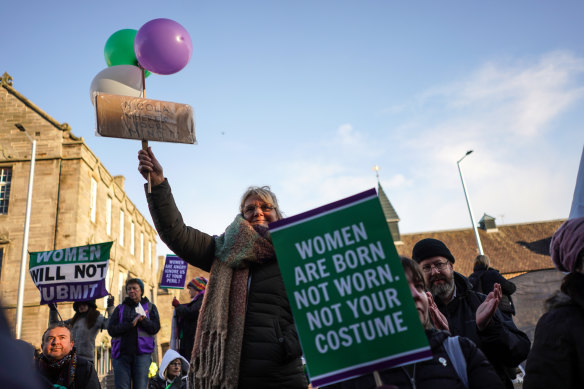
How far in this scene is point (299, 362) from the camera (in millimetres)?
2975

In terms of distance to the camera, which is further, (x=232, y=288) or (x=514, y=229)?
(x=514, y=229)

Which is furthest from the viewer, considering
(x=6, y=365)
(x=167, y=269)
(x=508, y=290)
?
(x=167, y=269)

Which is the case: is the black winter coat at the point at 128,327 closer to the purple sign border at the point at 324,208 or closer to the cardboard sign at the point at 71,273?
the cardboard sign at the point at 71,273

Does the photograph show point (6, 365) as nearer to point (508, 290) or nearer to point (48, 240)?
point (508, 290)

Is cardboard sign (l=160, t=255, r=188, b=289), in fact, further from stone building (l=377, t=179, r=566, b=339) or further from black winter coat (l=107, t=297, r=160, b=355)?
stone building (l=377, t=179, r=566, b=339)

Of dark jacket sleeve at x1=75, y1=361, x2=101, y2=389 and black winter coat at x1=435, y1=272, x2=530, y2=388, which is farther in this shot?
dark jacket sleeve at x1=75, y1=361, x2=101, y2=389

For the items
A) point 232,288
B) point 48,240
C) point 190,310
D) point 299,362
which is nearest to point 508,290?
point 299,362

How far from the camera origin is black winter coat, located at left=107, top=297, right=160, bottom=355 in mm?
6418

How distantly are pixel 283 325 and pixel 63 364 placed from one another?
100 inches

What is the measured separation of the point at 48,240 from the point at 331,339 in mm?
19457

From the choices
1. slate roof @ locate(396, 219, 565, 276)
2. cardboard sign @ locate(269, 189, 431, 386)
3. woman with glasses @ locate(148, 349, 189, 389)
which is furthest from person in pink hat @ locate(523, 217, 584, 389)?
slate roof @ locate(396, 219, 565, 276)

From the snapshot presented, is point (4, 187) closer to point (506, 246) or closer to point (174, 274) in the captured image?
point (174, 274)

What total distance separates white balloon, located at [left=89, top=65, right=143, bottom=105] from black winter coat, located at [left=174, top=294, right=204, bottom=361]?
12.0 ft

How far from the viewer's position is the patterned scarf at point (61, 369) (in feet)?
13.6
